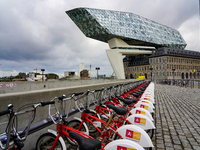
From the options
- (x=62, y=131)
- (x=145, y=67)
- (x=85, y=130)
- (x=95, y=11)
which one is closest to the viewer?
(x=62, y=131)

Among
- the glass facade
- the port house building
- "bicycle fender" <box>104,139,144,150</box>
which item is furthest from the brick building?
"bicycle fender" <box>104,139,144,150</box>

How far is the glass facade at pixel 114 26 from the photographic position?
4953 cm

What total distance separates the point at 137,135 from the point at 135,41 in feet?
218

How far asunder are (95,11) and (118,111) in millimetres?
52319

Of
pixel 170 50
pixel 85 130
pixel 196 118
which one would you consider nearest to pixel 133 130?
pixel 85 130

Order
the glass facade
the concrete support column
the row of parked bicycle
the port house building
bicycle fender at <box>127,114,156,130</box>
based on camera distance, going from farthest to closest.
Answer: the concrete support column < the port house building < the glass facade < bicycle fender at <box>127,114,156,130</box> < the row of parked bicycle

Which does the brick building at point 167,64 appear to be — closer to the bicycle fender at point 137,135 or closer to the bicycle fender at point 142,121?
the bicycle fender at point 142,121

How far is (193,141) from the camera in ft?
13.0

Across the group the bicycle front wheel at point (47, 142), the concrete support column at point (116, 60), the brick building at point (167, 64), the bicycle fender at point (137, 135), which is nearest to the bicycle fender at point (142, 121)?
the bicycle fender at point (137, 135)

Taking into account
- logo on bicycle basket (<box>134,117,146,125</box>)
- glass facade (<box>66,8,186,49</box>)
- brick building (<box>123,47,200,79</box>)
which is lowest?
logo on bicycle basket (<box>134,117,146,125</box>)

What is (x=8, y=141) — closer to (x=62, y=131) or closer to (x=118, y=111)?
(x=62, y=131)

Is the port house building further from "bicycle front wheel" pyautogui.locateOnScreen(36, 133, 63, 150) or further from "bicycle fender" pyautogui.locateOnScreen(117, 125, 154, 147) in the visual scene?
"bicycle front wheel" pyautogui.locateOnScreen(36, 133, 63, 150)

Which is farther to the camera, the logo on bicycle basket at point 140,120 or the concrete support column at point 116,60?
the concrete support column at point 116,60

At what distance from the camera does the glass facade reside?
49531 millimetres
